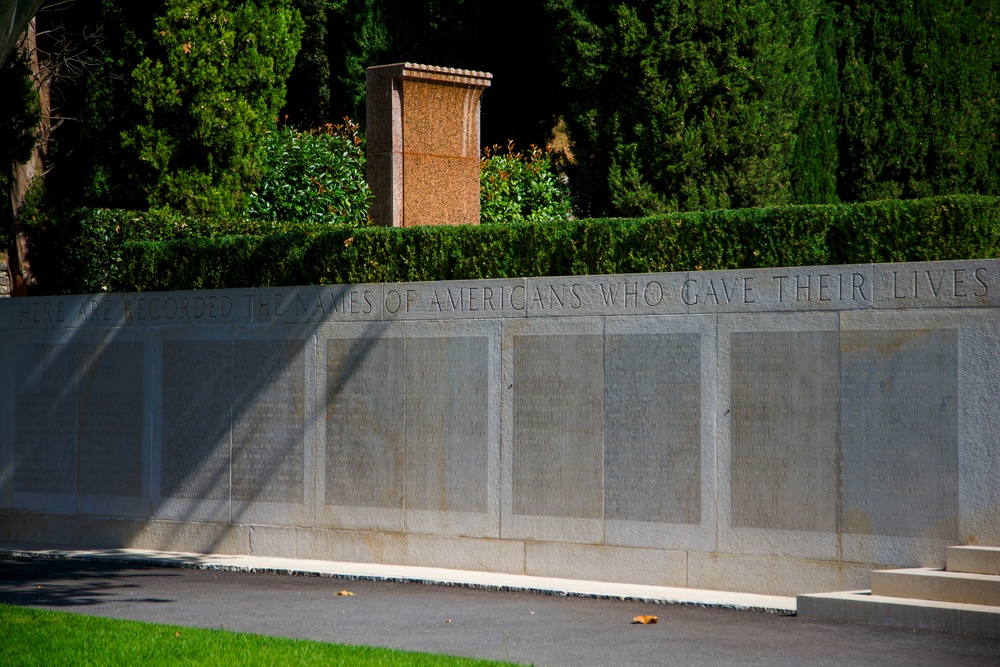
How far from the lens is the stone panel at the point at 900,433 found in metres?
8.92

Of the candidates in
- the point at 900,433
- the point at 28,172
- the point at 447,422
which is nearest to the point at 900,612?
the point at 900,433

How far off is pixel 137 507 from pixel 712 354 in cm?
655

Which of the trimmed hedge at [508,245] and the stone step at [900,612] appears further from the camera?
the trimmed hedge at [508,245]

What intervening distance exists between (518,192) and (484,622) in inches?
460

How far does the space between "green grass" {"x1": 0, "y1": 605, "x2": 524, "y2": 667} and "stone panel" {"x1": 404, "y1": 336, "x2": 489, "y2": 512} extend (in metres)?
3.59

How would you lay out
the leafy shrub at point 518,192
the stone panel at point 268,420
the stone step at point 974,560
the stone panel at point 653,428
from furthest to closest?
the leafy shrub at point 518,192 → the stone panel at point 268,420 → the stone panel at point 653,428 → the stone step at point 974,560

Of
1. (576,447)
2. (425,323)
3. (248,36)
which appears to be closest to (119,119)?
(248,36)

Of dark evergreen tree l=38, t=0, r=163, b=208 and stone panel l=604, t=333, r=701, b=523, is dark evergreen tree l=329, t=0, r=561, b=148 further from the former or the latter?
stone panel l=604, t=333, r=701, b=523

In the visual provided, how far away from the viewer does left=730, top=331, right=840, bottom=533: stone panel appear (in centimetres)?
942

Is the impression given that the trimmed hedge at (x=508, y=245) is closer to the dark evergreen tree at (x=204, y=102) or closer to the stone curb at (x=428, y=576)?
the dark evergreen tree at (x=204, y=102)

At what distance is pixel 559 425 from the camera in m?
10.7

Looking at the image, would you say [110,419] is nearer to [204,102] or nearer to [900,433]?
[204,102]

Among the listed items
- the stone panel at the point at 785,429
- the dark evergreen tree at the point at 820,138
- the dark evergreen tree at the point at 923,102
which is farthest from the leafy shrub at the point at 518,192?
the stone panel at the point at 785,429

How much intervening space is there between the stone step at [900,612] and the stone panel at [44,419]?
8.43 metres
